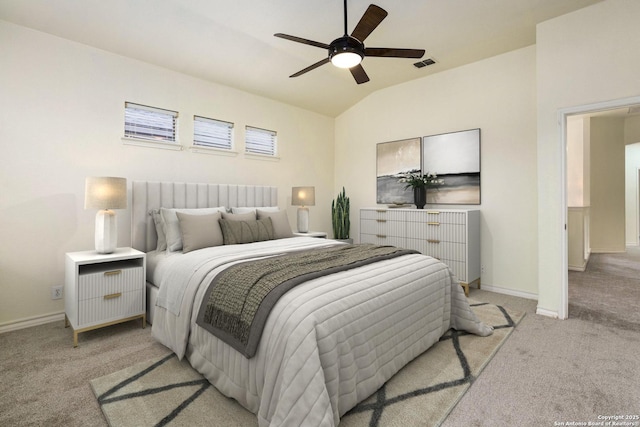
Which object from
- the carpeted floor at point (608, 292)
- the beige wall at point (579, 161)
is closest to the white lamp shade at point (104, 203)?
the carpeted floor at point (608, 292)

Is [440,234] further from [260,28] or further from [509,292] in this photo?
[260,28]

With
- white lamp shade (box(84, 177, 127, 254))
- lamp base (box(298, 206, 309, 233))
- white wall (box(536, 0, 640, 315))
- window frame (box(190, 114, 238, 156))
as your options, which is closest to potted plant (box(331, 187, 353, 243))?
lamp base (box(298, 206, 309, 233))

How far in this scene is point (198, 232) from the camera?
9.86 feet

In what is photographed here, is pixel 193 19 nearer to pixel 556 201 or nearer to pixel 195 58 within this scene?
pixel 195 58

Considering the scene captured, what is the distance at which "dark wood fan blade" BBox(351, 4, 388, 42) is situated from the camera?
2129 mm

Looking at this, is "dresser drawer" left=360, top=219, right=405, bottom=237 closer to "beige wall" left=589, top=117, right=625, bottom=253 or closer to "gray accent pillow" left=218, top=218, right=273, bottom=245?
"gray accent pillow" left=218, top=218, right=273, bottom=245

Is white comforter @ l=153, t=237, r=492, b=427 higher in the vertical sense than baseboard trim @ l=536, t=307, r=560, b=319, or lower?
higher

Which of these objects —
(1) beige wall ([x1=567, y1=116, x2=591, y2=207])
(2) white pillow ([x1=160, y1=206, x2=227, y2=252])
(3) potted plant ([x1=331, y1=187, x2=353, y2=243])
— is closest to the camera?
(2) white pillow ([x1=160, y1=206, x2=227, y2=252])

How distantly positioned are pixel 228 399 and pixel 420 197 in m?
3.41

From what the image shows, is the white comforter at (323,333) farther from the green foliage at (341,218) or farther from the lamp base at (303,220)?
the green foliage at (341,218)

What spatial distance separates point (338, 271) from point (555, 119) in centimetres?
273

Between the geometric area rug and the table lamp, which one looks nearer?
the geometric area rug

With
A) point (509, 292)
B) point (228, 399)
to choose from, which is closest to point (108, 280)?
point (228, 399)

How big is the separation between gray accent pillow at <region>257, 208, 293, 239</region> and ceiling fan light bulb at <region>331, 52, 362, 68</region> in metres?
1.89
